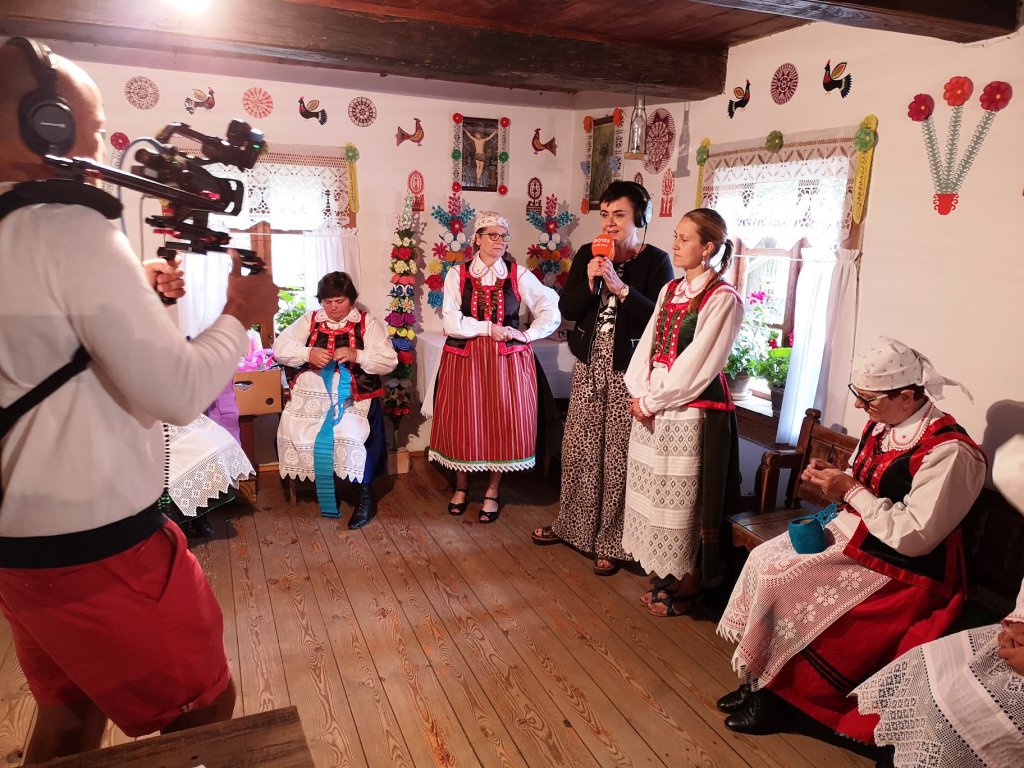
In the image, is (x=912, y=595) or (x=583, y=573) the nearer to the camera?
(x=912, y=595)

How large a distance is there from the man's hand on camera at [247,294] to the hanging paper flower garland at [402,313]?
2952 mm

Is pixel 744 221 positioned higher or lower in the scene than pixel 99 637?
higher

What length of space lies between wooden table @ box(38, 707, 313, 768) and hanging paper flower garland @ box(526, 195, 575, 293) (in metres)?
3.72

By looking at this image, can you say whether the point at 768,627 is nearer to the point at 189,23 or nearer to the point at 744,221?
the point at 744,221

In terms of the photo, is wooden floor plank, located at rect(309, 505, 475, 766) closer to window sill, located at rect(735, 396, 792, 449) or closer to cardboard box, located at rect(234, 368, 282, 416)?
cardboard box, located at rect(234, 368, 282, 416)

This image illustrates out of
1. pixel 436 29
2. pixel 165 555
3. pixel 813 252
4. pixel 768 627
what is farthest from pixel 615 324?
pixel 165 555

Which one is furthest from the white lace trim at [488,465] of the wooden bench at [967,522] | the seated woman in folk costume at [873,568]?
the seated woman in folk costume at [873,568]

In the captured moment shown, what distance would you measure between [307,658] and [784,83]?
3151 mm

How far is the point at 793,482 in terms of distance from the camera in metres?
3.00

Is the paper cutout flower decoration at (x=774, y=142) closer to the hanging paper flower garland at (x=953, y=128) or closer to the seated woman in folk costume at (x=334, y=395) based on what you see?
the hanging paper flower garland at (x=953, y=128)

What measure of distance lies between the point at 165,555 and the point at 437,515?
2685 millimetres

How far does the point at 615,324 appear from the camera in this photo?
308 centimetres

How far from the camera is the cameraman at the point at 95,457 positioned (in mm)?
1060

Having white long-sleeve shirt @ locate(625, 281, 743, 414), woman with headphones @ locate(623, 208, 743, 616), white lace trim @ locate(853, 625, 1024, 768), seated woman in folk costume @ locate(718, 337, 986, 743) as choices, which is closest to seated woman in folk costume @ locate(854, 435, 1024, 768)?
white lace trim @ locate(853, 625, 1024, 768)
